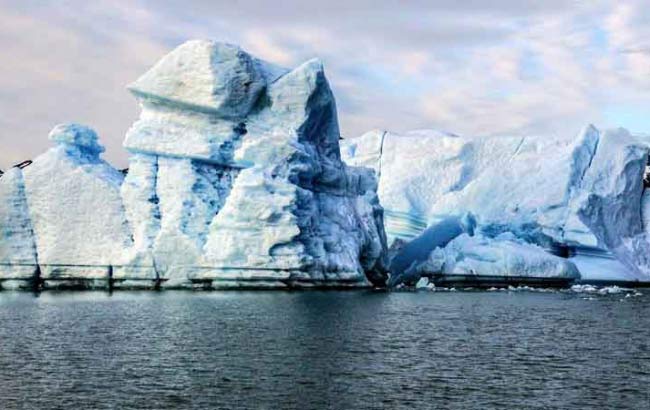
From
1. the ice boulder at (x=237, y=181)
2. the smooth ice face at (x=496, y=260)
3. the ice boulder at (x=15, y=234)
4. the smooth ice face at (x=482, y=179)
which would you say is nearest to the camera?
the ice boulder at (x=237, y=181)

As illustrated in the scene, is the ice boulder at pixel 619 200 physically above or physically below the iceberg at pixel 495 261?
above

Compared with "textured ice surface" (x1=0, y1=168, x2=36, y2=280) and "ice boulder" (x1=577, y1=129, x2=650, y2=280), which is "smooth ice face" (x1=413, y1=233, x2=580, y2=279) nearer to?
"ice boulder" (x1=577, y1=129, x2=650, y2=280)

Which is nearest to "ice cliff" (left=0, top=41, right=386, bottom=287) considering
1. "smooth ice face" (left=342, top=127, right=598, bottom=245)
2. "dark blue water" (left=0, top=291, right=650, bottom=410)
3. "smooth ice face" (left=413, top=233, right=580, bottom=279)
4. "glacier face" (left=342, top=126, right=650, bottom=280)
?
"dark blue water" (left=0, top=291, right=650, bottom=410)

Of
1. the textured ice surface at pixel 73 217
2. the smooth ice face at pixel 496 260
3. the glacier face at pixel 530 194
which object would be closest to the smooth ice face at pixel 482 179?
the glacier face at pixel 530 194

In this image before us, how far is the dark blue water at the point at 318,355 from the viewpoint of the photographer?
15.1 metres

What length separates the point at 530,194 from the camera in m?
44.4

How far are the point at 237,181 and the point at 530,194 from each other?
15198mm

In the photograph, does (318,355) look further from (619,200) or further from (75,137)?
(619,200)

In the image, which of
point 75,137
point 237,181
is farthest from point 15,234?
point 237,181

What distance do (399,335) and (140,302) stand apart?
10.9 m

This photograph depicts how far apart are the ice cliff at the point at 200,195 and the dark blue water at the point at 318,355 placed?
3007 mm

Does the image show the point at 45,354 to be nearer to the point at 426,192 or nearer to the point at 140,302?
the point at 140,302

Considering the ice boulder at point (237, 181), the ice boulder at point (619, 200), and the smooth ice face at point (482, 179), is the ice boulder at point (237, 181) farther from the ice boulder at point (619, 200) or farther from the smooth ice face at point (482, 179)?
the ice boulder at point (619, 200)

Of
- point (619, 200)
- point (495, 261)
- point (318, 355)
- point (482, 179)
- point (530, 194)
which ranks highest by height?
point (482, 179)
